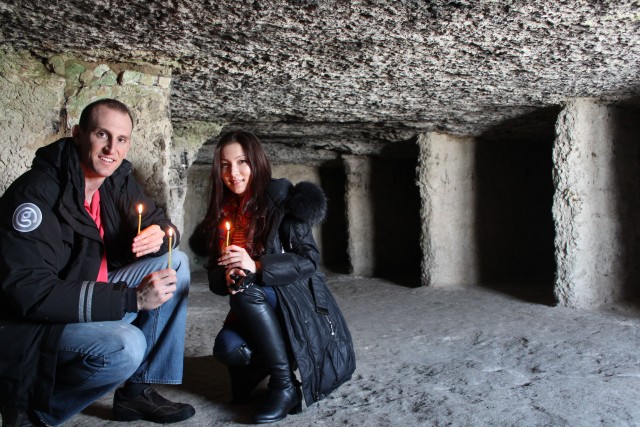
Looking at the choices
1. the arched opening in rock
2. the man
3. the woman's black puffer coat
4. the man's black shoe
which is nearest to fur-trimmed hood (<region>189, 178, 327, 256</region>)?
the woman's black puffer coat

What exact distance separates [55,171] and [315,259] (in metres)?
1.04

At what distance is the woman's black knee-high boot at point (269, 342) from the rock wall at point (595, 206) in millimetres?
3106

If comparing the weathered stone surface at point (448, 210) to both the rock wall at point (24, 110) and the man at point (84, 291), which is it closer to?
the rock wall at point (24, 110)

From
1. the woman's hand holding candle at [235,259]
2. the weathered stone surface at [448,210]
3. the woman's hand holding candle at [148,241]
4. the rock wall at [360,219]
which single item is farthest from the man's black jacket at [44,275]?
the rock wall at [360,219]

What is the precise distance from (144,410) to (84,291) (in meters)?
0.63

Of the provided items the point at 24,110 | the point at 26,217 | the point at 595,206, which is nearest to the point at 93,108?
the point at 26,217

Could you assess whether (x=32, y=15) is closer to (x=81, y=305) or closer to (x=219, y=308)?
(x=81, y=305)

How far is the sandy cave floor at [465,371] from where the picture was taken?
225 cm

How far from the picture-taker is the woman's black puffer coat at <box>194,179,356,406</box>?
2221 mm

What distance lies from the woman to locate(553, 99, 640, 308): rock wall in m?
2.83

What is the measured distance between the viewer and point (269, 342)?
7.25ft

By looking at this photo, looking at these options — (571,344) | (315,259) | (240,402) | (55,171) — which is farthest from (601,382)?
(55,171)

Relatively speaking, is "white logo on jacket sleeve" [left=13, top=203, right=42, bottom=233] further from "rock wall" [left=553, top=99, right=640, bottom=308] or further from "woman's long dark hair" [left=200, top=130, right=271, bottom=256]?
"rock wall" [left=553, top=99, right=640, bottom=308]

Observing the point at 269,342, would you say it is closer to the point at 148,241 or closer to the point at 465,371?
the point at 148,241
